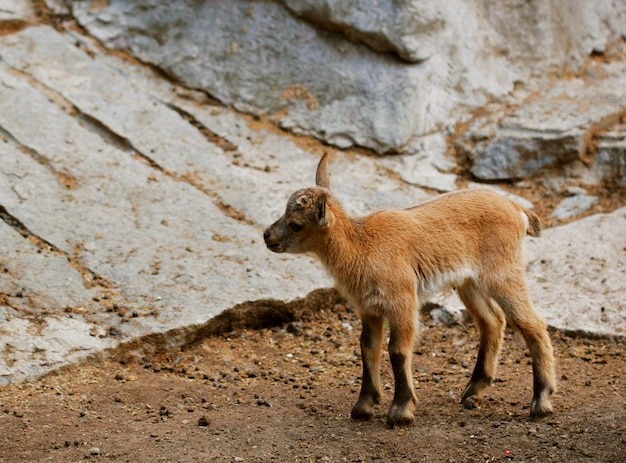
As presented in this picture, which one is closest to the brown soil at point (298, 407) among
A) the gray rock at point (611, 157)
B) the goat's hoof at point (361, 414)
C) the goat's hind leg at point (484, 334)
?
the goat's hoof at point (361, 414)

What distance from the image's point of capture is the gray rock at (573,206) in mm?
10463

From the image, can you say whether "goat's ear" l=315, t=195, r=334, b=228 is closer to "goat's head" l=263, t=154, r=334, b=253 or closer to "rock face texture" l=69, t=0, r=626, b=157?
"goat's head" l=263, t=154, r=334, b=253

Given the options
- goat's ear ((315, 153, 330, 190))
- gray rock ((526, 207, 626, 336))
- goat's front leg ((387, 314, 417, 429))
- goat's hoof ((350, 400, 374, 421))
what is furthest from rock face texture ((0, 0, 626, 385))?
goat's front leg ((387, 314, 417, 429))

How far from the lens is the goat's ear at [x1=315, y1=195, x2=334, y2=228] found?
6.49 m

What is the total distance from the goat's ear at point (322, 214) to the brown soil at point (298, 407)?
5.08ft

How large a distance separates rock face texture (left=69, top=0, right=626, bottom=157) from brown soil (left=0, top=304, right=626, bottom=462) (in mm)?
3706

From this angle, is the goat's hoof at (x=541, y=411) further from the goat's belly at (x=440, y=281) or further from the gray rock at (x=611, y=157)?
the gray rock at (x=611, y=157)

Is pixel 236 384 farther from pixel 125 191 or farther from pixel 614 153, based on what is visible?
Answer: pixel 614 153

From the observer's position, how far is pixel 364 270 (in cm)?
661

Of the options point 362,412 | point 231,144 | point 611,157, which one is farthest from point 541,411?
point 231,144

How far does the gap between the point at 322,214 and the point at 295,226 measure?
12.1 inches

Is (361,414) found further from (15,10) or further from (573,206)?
(15,10)

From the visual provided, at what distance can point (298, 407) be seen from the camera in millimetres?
6805

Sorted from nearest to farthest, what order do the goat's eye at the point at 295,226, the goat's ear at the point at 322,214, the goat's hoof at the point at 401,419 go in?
the goat's hoof at the point at 401,419 → the goat's ear at the point at 322,214 → the goat's eye at the point at 295,226
